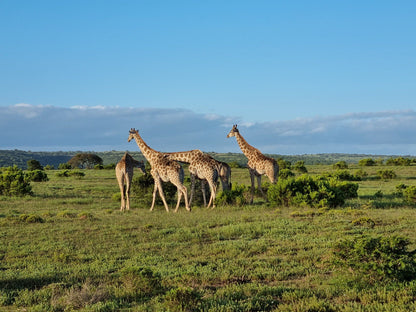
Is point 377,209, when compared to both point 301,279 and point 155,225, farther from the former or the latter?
point 301,279

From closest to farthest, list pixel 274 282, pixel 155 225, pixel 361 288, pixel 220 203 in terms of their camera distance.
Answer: pixel 361 288
pixel 274 282
pixel 155 225
pixel 220 203

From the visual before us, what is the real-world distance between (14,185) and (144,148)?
10.0 m

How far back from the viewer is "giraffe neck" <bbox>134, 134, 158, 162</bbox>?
20.9 m

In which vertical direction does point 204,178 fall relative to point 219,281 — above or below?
above

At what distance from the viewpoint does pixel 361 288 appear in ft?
26.4

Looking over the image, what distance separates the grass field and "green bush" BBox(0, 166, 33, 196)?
28.3 feet

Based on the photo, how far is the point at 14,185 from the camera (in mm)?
26516

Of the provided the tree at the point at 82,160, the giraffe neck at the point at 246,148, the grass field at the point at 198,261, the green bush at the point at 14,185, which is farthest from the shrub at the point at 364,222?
the tree at the point at 82,160

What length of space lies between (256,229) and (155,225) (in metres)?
3.48

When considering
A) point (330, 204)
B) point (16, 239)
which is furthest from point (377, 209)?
point (16, 239)

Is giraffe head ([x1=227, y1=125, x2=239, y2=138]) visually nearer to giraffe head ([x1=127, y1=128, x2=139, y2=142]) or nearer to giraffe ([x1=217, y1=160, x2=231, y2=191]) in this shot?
giraffe ([x1=217, y1=160, x2=231, y2=191])

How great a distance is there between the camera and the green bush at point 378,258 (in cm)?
821

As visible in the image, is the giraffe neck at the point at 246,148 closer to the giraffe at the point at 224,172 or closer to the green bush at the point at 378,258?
the giraffe at the point at 224,172

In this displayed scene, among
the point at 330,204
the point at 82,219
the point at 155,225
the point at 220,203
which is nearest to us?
the point at 155,225
